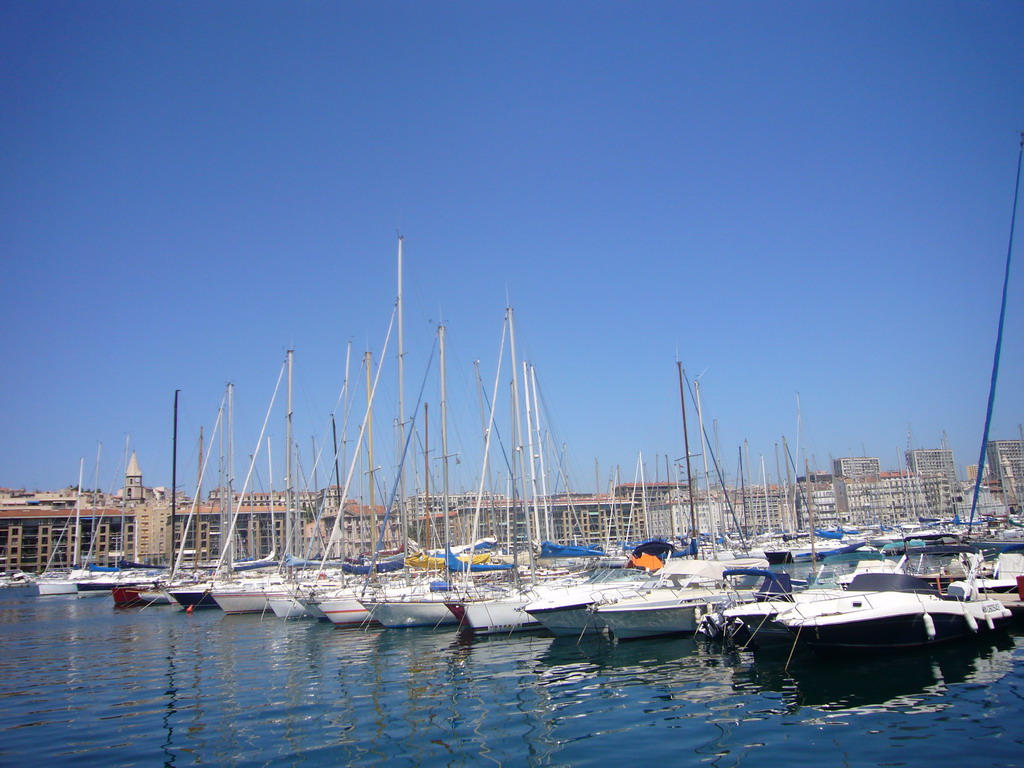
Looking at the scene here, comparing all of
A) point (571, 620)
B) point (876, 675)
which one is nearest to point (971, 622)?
point (876, 675)

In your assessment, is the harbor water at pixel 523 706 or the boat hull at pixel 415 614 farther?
the boat hull at pixel 415 614

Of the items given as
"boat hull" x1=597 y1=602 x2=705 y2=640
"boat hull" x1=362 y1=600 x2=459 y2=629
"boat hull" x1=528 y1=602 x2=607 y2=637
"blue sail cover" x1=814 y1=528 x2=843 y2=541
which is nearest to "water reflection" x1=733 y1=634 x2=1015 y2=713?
"boat hull" x1=597 y1=602 x2=705 y2=640

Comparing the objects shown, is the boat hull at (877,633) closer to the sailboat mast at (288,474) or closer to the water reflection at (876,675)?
the water reflection at (876,675)

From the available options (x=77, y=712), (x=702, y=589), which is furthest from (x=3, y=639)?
(x=702, y=589)

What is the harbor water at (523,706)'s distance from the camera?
47.2 feet

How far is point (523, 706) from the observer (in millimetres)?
18047

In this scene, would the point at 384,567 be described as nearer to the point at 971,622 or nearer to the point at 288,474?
the point at 288,474

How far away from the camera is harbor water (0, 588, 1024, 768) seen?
1438cm

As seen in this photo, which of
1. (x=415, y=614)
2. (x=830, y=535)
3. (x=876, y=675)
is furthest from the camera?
(x=830, y=535)

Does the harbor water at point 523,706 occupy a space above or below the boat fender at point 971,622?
below

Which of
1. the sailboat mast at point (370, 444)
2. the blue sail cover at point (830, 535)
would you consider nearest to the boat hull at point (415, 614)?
the sailboat mast at point (370, 444)

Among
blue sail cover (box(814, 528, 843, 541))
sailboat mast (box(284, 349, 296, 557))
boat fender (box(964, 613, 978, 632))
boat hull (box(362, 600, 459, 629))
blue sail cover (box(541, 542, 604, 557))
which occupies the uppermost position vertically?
sailboat mast (box(284, 349, 296, 557))

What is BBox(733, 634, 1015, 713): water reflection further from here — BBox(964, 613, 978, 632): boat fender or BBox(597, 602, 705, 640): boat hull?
BBox(597, 602, 705, 640): boat hull

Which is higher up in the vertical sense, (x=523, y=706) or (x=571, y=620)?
(x=571, y=620)
